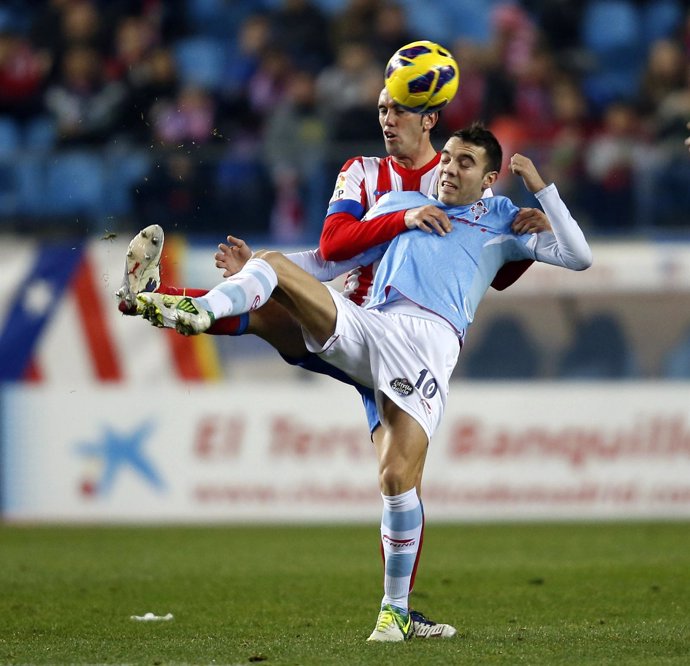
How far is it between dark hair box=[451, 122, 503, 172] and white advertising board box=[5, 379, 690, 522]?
283 inches

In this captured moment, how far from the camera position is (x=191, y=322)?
5.79m

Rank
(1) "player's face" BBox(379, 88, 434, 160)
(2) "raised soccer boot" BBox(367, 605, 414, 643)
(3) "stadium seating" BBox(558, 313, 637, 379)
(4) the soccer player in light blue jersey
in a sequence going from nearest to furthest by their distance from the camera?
(2) "raised soccer boot" BBox(367, 605, 414, 643), (4) the soccer player in light blue jersey, (1) "player's face" BBox(379, 88, 434, 160), (3) "stadium seating" BBox(558, 313, 637, 379)

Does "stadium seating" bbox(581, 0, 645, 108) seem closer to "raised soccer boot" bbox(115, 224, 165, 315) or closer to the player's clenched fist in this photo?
the player's clenched fist

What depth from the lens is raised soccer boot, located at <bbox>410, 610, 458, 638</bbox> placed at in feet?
21.4

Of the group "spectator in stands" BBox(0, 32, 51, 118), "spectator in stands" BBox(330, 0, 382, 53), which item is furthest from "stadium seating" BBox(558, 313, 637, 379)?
"spectator in stands" BBox(0, 32, 51, 118)

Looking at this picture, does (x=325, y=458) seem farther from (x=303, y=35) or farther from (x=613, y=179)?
(x=303, y=35)

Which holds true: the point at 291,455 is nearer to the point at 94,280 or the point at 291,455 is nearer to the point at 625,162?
the point at 94,280

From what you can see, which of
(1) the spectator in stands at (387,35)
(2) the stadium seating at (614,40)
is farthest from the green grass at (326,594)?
(2) the stadium seating at (614,40)

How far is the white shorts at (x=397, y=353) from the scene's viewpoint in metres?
6.49

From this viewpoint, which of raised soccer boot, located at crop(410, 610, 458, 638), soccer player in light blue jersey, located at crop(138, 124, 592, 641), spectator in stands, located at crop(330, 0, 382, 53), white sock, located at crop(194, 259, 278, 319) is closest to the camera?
white sock, located at crop(194, 259, 278, 319)

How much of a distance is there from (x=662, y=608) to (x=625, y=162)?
683cm

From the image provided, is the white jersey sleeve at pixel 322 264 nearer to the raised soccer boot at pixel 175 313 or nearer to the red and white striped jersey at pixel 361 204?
the red and white striped jersey at pixel 361 204

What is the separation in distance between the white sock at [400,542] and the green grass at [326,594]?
28 centimetres

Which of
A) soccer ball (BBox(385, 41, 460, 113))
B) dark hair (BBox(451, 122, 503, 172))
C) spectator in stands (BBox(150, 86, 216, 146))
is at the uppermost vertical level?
spectator in stands (BBox(150, 86, 216, 146))
